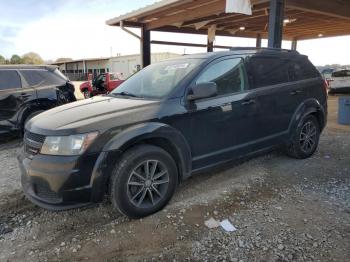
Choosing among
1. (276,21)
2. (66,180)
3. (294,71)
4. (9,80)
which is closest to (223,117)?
(294,71)

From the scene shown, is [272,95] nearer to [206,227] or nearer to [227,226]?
[227,226]

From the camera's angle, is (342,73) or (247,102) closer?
(247,102)

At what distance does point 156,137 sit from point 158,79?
40.6 inches

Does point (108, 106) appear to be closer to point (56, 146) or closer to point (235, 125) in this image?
point (56, 146)

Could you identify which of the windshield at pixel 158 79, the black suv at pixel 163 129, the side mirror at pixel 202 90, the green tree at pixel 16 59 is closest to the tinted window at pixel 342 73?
the black suv at pixel 163 129

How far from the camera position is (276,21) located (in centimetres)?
696

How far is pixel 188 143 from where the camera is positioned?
3.44 m

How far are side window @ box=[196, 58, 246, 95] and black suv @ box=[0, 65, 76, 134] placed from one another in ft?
14.7

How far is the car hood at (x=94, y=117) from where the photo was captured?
287 centimetres

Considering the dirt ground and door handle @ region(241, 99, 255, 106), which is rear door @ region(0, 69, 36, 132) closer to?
the dirt ground

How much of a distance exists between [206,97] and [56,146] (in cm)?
172

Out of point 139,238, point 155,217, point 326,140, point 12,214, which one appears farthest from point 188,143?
point 326,140

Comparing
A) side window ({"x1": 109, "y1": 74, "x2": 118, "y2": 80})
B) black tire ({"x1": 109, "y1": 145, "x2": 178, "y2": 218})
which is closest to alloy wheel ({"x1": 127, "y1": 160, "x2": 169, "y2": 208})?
black tire ({"x1": 109, "y1": 145, "x2": 178, "y2": 218})

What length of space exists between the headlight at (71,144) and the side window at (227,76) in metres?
1.47
